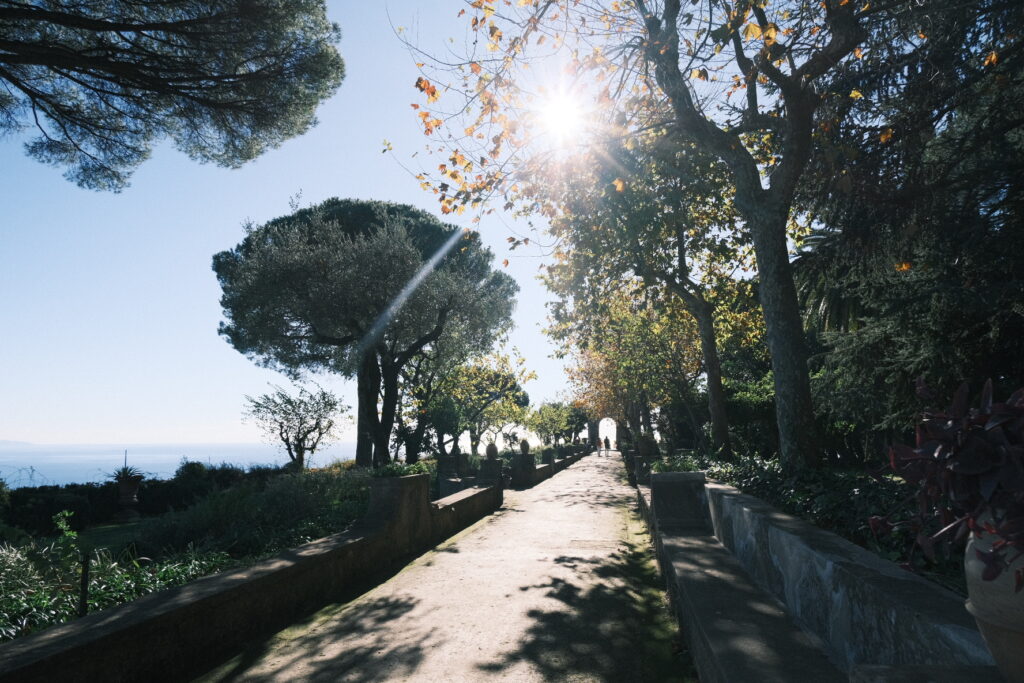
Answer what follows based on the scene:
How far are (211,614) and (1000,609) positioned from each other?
4.95m

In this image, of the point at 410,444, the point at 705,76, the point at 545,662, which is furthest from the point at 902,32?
the point at 410,444

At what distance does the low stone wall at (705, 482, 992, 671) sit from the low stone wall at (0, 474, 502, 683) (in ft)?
14.0

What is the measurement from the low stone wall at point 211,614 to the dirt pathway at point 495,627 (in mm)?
220

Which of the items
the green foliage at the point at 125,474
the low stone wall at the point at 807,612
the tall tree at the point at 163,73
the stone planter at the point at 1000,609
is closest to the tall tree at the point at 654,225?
the tall tree at the point at 163,73

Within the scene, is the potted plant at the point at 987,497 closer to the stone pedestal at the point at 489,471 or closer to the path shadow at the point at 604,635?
the path shadow at the point at 604,635

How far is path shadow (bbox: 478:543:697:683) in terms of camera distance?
418 cm

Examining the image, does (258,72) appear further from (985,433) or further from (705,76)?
(985,433)

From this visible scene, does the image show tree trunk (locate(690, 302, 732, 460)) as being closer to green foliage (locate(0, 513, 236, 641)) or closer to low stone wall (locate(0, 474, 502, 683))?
low stone wall (locate(0, 474, 502, 683))

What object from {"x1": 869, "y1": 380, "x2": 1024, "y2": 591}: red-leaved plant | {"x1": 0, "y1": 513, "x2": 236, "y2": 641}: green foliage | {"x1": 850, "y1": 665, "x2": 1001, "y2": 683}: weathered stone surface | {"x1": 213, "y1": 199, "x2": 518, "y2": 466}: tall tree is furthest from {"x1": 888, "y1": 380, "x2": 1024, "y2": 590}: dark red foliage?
{"x1": 213, "y1": 199, "x2": 518, "y2": 466}: tall tree

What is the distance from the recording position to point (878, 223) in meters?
8.48

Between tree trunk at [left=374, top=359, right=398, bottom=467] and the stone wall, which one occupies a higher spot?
tree trunk at [left=374, top=359, right=398, bottom=467]

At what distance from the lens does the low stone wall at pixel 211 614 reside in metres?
3.46

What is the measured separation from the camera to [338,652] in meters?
4.68

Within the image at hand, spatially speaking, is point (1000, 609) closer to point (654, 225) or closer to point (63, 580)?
point (63, 580)
